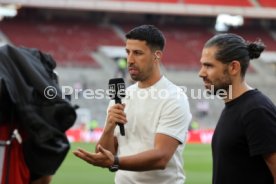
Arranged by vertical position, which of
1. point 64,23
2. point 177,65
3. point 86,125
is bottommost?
point 86,125

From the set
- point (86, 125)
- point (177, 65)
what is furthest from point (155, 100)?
point (177, 65)

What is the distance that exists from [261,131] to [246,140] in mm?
134

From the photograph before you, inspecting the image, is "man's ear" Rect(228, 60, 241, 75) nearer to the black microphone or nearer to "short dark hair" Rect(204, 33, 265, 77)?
"short dark hair" Rect(204, 33, 265, 77)

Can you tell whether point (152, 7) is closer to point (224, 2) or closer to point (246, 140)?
point (224, 2)

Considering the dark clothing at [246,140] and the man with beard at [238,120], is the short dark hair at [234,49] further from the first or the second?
the dark clothing at [246,140]

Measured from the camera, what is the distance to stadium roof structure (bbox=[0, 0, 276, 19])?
34.2 m

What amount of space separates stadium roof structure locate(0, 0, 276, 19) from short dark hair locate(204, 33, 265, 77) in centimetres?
3043

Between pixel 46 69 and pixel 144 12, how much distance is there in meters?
33.3

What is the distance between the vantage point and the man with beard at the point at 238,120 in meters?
3.45

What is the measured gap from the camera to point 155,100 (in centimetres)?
421

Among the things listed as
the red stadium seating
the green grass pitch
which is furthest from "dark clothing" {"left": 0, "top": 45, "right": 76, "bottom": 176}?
the red stadium seating

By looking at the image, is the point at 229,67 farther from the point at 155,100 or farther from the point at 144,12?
the point at 144,12

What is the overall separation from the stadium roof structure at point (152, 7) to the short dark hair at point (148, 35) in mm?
29848

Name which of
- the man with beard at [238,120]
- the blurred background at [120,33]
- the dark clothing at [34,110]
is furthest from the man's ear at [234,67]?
the blurred background at [120,33]
